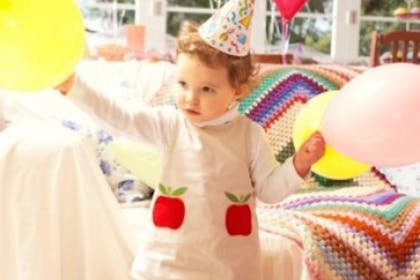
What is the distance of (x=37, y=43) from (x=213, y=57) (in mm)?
320

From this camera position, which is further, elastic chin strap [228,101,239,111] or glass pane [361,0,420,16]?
glass pane [361,0,420,16]

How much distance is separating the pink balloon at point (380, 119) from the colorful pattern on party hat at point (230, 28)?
21cm

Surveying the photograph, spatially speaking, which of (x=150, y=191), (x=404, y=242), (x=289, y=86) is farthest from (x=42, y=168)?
(x=289, y=86)

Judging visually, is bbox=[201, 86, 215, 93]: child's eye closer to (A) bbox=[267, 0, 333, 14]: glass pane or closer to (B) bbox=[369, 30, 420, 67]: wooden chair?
(B) bbox=[369, 30, 420, 67]: wooden chair

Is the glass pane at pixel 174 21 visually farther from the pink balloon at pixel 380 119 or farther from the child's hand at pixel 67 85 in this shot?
the child's hand at pixel 67 85

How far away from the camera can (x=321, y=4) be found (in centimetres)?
401

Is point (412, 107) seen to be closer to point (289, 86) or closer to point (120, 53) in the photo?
point (289, 86)

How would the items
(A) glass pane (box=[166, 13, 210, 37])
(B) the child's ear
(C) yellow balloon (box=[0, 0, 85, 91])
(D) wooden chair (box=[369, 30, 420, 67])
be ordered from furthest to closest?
1. (A) glass pane (box=[166, 13, 210, 37])
2. (D) wooden chair (box=[369, 30, 420, 67])
3. (B) the child's ear
4. (C) yellow balloon (box=[0, 0, 85, 91])

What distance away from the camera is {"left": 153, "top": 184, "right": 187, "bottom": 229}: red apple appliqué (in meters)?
1.22

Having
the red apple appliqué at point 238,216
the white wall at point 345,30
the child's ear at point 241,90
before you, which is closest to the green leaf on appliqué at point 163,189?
the red apple appliqué at point 238,216

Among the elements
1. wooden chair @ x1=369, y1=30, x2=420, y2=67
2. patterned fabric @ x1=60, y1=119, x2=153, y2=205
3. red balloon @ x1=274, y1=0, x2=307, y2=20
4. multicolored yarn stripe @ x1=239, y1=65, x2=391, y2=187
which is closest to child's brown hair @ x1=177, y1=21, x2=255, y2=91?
patterned fabric @ x1=60, y1=119, x2=153, y2=205

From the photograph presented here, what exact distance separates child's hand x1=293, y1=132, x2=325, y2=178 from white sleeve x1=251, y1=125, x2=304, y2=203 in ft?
0.05

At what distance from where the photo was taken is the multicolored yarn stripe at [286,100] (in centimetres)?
210

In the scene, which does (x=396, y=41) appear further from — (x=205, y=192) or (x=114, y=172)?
(x=205, y=192)
